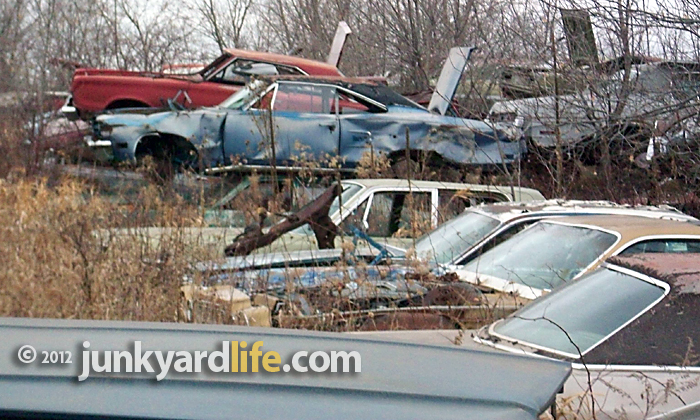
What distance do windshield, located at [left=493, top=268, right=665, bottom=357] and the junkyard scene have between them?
0.04ft

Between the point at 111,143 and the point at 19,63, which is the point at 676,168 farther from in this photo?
the point at 19,63

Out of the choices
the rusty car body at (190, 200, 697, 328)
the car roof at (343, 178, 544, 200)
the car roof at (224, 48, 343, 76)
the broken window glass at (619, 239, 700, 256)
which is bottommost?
the rusty car body at (190, 200, 697, 328)

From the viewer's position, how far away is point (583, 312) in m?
3.56

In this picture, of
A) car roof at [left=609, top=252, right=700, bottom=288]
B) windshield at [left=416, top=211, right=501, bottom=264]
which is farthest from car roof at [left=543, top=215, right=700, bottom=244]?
car roof at [left=609, top=252, right=700, bottom=288]

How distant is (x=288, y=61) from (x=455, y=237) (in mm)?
7412

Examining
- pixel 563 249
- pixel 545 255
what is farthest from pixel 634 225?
pixel 545 255

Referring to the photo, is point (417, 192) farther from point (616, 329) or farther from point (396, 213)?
point (616, 329)

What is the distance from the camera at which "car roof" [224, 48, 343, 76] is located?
12758 millimetres

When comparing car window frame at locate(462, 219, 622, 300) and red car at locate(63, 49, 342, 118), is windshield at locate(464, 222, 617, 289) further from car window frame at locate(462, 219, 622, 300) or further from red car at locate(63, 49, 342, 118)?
red car at locate(63, 49, 342, 118)

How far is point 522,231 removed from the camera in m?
5.62

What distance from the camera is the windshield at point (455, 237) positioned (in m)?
5.97

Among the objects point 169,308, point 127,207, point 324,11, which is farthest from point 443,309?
point 324,11

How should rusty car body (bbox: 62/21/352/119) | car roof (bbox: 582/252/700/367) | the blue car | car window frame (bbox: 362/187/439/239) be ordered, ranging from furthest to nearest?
rusty car body (bbox: 62/21/352/119) < the blue car < car window frame (bbox: 362/187/439/239) < car roof (bbox: 582/252/700/367)

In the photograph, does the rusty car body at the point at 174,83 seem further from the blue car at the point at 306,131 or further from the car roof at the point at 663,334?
the car roof at the point at 663,334
